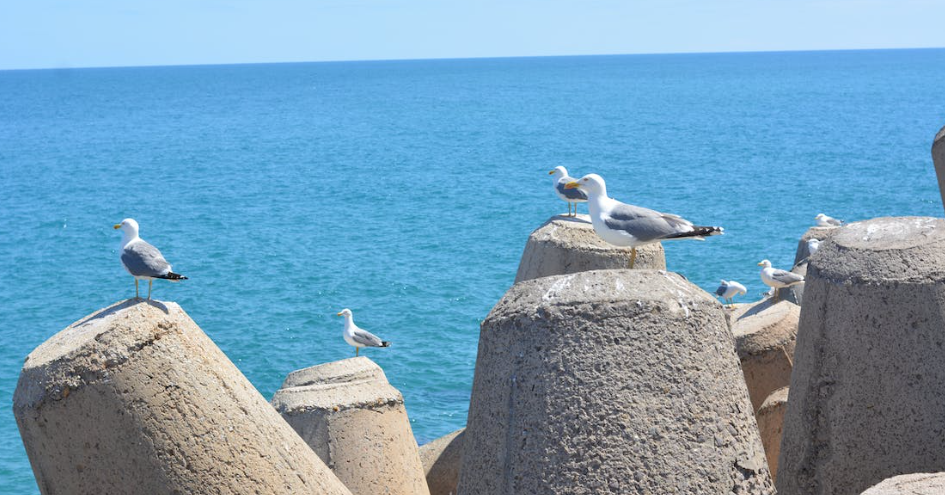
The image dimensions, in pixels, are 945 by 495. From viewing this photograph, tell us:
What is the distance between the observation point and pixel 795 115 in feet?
275

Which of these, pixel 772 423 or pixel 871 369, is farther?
pixel 772 423

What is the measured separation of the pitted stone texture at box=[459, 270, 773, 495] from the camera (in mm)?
3324

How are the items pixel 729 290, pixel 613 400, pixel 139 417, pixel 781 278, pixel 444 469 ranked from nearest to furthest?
1. pixel 613 400
2. pixel 139 417
3. pixel 444 469
4. pixel 781 278
5. pixel 729 290

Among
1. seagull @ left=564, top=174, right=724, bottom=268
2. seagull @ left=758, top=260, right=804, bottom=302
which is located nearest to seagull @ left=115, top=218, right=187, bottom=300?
seagull @ left=564, top=174, right=724, bottom=268

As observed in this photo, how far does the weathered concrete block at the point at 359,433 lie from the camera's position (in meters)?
5.96

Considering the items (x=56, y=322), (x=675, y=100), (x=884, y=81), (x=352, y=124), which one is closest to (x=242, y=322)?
(x=56, y=322)

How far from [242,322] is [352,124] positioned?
6446cm

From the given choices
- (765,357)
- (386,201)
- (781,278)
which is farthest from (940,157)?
(386,201)

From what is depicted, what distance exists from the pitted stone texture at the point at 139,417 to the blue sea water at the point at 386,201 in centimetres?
1157

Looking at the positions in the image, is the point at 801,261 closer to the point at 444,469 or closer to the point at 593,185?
the point at 593,185

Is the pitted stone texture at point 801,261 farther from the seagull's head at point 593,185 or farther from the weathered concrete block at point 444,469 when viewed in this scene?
the weathered concrete block at point 444,469

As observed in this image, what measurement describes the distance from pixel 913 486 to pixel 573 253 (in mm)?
3446

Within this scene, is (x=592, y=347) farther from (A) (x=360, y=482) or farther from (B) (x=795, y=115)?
(B) (x=795, y=115)

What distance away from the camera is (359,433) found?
237 inches
